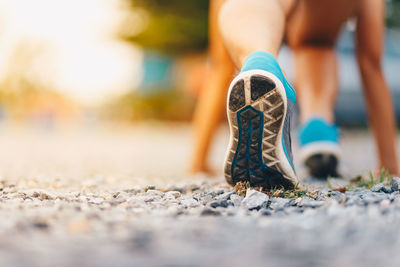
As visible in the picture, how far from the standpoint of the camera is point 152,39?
33.4 ft

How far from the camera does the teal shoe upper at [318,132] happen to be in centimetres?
162

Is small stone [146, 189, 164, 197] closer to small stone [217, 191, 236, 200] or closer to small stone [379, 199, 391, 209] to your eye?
small stone [217, 191, 236, 200]

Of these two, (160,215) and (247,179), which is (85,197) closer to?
(160,215)

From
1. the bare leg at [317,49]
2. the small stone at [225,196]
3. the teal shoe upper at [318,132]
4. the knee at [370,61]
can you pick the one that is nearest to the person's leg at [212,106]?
the bare leg at [317,49]

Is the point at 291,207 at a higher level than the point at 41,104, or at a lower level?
lower

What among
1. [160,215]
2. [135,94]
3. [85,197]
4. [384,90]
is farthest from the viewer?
[135,94]

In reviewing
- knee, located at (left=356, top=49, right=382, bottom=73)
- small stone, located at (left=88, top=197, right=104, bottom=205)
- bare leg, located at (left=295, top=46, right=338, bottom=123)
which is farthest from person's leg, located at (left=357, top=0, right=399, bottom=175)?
small stone, located at (left=88, top=197, right=104, bottom=205)

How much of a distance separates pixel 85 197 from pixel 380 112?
1.33 meters

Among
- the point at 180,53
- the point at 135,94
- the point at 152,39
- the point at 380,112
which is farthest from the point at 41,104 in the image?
the point at 380,112

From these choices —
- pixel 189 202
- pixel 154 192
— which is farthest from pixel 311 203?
pixel 154 192

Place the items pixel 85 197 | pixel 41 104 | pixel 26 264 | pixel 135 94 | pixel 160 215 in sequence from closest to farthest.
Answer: pixel 26 264
pixel 160 215
pixel 85 197
pixel 41 104
pixel 135 94

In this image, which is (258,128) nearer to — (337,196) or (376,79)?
(337,196)

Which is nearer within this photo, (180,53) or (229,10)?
(229,10)

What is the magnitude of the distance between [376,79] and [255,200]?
1.09 metres
